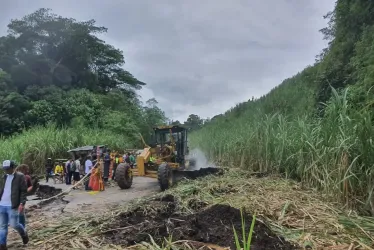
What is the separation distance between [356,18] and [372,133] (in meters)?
12.4

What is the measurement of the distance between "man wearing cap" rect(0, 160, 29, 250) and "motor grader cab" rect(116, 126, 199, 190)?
7002 mm

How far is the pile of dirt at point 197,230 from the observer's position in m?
4.89

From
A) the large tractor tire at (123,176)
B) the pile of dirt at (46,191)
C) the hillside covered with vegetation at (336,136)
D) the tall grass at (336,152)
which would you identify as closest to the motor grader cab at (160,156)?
the large tractor tire at (123,176)

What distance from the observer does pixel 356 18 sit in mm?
17000

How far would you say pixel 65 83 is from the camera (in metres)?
40.2

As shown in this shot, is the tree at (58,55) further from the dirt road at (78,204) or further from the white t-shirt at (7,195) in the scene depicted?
the white t-shirt at (7,195)

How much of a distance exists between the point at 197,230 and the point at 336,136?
3293 millimetres

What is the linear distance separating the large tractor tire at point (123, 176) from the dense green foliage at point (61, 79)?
1913 cm

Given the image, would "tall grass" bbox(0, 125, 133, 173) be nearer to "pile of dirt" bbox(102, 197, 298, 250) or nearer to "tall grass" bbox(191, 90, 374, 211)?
"tall grass" bbox(191, 90, 374, 211)

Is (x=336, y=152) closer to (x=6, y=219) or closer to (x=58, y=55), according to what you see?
(x=6, y=219)

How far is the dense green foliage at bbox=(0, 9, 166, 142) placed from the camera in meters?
32.1

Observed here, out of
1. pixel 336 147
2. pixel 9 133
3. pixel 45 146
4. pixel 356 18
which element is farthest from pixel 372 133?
pixel 9 133

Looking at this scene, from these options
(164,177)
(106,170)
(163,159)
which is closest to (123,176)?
(163,159)

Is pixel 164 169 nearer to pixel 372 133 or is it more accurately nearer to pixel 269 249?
pixel 372 133
